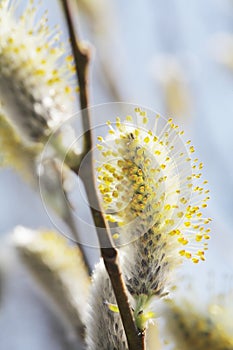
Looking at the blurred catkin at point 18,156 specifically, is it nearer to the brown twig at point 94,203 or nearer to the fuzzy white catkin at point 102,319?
the fuzzy white catkin at point 102,319

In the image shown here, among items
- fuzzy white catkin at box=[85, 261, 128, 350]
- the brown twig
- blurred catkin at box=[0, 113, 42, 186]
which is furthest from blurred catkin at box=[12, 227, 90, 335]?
the brown twig

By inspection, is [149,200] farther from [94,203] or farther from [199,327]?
[199,327]

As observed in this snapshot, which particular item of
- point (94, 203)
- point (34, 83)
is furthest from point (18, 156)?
point (94, 203)

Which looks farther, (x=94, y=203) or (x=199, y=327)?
(x=199, y=327)

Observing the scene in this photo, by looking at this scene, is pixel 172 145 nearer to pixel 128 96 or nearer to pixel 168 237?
pixel 168 237

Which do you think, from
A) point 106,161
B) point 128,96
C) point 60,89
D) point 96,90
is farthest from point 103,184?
point 96,90

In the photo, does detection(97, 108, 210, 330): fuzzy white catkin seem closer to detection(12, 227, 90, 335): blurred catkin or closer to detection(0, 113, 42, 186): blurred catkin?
detection(12, 227, 90, 335): blurred catkin
